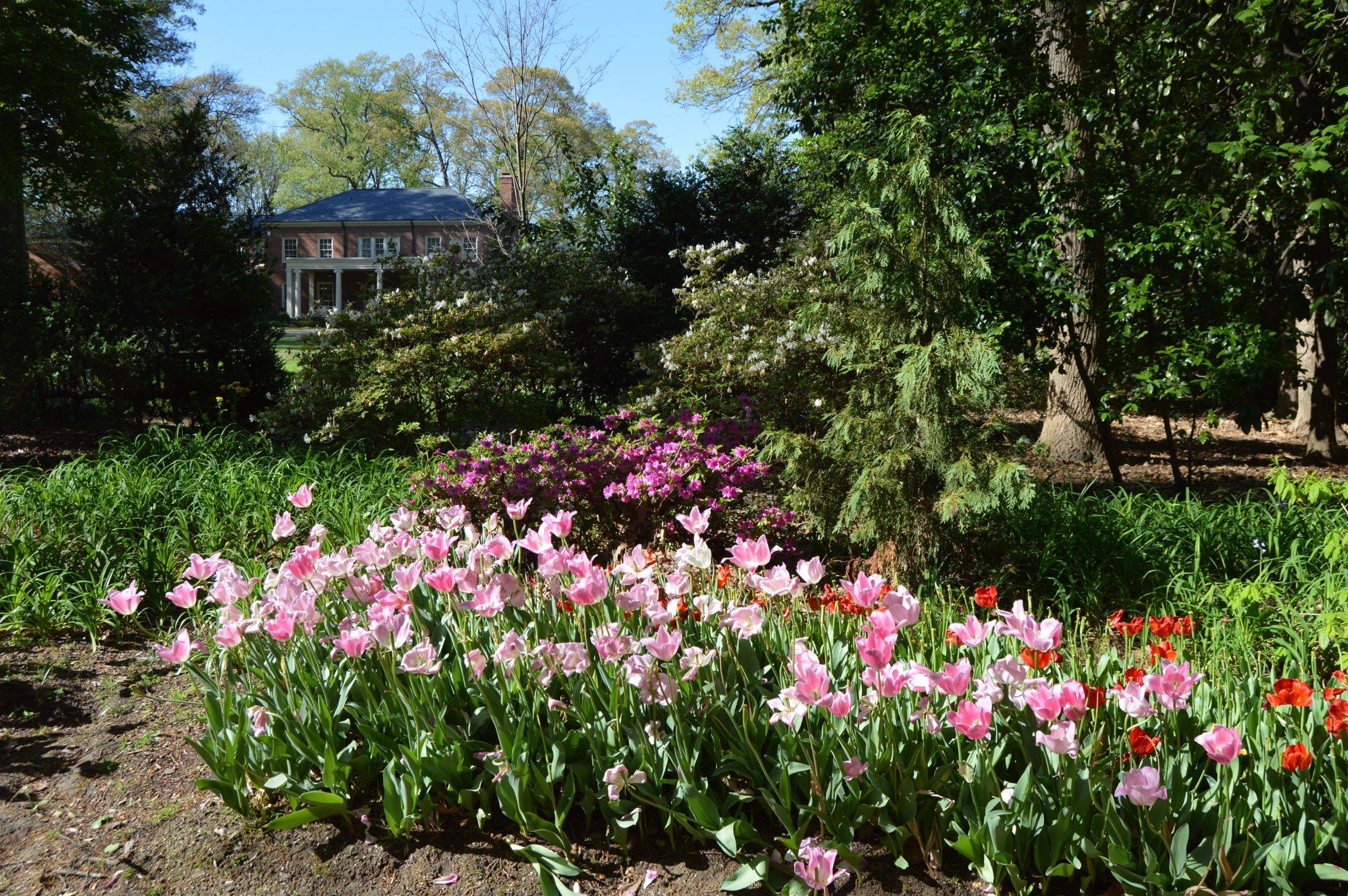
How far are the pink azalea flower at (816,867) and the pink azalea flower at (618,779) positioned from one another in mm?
419

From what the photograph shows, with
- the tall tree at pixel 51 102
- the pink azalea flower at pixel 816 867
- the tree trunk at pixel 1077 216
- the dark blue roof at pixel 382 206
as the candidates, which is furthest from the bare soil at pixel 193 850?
the dark blue roof at pixel 382 206

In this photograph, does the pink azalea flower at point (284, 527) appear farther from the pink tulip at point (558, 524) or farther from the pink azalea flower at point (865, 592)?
the pink azalea flower at point (865, 592)

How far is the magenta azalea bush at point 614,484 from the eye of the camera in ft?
17.2

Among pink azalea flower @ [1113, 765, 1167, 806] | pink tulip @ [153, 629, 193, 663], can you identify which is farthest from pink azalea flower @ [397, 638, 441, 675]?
pink azalea flower @ [1113, 765, 1167, 806]

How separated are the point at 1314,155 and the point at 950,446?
3143 mm

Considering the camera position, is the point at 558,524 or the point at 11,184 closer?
the point at 558,524

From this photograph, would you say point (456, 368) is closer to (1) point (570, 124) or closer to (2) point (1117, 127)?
(2) point (1117, 127)

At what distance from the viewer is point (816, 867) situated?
2.09m

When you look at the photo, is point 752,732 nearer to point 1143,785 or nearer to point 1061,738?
point 1061,738

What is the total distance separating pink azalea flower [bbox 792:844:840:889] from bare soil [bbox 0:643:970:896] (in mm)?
248

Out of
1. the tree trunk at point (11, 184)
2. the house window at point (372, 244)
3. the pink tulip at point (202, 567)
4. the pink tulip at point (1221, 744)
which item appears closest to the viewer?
the pink tulip at point (1221, 744)

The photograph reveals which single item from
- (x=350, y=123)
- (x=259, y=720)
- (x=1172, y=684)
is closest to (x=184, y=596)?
(x=259, y=720)

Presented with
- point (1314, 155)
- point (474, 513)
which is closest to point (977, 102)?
point (1314, 155)

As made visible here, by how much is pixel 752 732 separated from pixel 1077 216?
16.8ft
